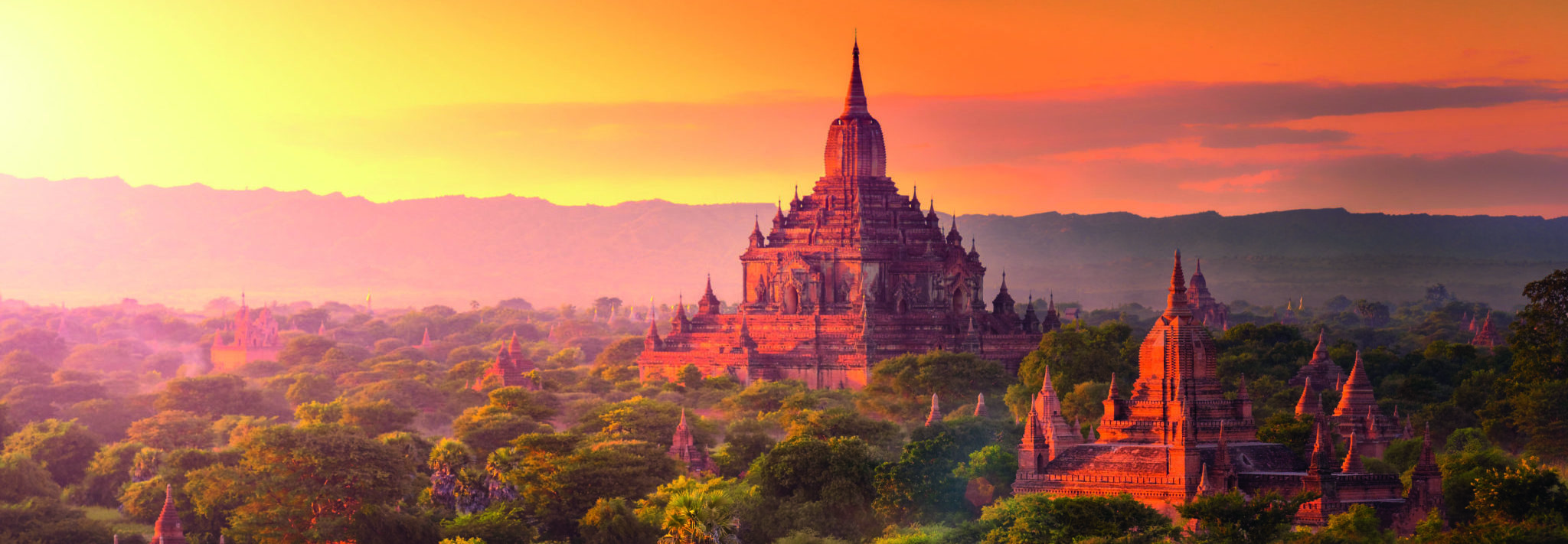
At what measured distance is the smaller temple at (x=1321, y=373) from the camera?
7919cm

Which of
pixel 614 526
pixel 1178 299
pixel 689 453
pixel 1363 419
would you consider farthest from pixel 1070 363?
pixel 1178 299

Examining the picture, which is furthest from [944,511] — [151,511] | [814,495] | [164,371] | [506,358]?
[164,371]

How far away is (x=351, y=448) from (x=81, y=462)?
92.8ft

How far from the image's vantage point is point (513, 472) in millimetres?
66812

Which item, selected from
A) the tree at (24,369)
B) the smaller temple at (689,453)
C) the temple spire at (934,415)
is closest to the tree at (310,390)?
the tree at (24,369)

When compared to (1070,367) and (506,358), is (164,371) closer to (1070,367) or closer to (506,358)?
(506,358)

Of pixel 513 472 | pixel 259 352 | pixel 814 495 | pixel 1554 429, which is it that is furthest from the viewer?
pixel 259 352

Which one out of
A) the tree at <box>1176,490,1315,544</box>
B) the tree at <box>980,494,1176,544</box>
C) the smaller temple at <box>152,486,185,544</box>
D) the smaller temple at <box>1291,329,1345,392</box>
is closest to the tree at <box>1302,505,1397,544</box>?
the tree at <box>1176,490,1315,544</box>

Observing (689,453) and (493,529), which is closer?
(493,529)

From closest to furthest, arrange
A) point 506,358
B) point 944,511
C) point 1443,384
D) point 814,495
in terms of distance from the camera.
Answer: point 944,511 → point 814,495 → point 1443,384 → point 506,358

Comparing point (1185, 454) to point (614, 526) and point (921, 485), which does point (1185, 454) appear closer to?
point (921, 485)

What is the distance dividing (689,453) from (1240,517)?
87.4ft

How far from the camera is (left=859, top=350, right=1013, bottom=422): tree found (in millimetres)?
84062

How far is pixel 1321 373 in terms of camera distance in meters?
80.1
